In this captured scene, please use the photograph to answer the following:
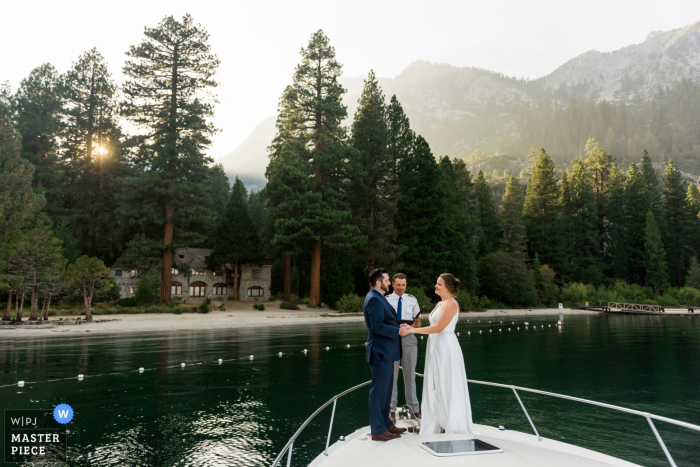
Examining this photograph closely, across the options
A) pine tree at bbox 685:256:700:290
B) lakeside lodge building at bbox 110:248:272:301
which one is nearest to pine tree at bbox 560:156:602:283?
pine tree at bbox 685:256:700:290

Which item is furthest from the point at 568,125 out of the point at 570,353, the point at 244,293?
the point at 570,353

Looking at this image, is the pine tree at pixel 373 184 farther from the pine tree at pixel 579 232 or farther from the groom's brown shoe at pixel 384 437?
the groom's brown shoe at pixel 384 437

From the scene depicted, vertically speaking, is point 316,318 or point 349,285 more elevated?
point 349,285

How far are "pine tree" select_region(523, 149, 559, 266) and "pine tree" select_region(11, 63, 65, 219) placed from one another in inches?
2445

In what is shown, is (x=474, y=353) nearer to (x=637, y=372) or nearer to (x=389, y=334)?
(x=637, y=372)

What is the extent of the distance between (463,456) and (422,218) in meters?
40.1

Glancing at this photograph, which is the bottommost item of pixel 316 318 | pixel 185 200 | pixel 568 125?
pixel 316 318

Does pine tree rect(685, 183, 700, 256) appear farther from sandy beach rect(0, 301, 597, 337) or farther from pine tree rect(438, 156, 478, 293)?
sandy beach rect(0, 301, 597, 337)

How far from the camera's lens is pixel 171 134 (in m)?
39.2

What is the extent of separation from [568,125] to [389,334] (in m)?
218

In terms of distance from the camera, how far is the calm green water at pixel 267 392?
22.3 feet

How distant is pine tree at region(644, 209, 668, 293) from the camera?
61281 millimetres

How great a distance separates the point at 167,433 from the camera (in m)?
7.11

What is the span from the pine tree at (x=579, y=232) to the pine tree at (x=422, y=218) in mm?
28607
